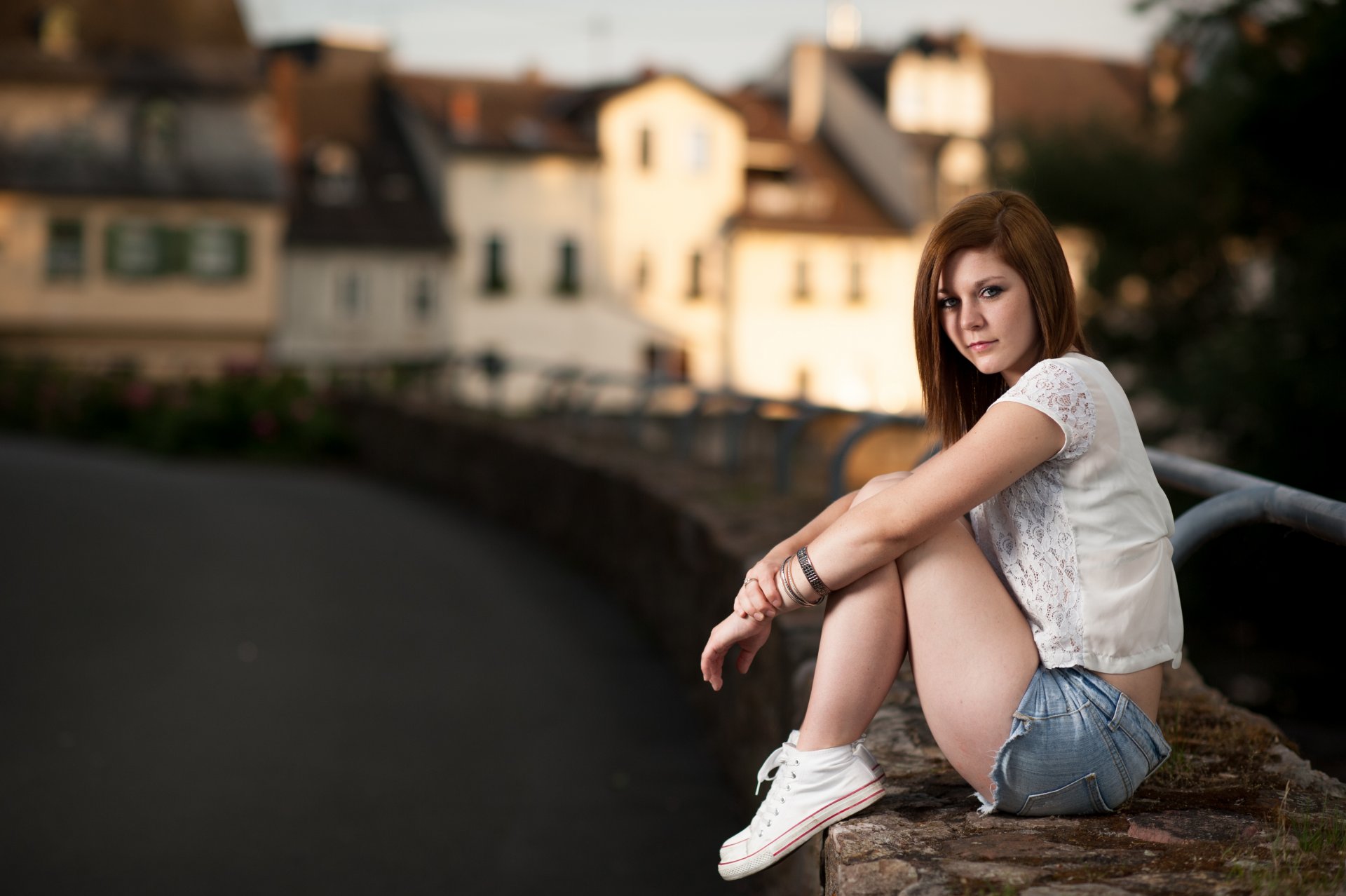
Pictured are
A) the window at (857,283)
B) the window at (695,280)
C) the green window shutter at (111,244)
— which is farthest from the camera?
the window at (857,283)

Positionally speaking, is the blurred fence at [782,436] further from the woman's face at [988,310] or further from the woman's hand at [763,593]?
the woman's hand at [763,593]

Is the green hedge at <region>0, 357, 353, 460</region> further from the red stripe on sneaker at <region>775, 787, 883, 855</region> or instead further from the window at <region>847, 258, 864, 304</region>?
the window at <region>847, 258, 864, 304</region>

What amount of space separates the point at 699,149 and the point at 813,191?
3980mm

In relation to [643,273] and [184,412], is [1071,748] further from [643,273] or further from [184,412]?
[643,273]

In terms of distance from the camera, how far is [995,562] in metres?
3.11

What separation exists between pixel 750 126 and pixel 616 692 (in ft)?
134

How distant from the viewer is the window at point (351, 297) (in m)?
40.9

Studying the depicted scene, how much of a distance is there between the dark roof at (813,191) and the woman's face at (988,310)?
41.6 metres

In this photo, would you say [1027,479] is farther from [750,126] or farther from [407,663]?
[750,126]

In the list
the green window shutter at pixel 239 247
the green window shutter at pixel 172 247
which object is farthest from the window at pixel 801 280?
the green window shutter at pixel 172 247

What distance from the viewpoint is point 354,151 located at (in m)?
42.9

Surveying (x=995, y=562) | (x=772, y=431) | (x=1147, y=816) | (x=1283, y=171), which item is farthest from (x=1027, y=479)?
(x=1283, y=171)

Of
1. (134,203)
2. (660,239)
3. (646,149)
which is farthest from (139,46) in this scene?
(660,239)

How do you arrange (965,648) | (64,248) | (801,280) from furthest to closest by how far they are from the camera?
1. (801,280)
2. (64,248)
3. (965,648)
